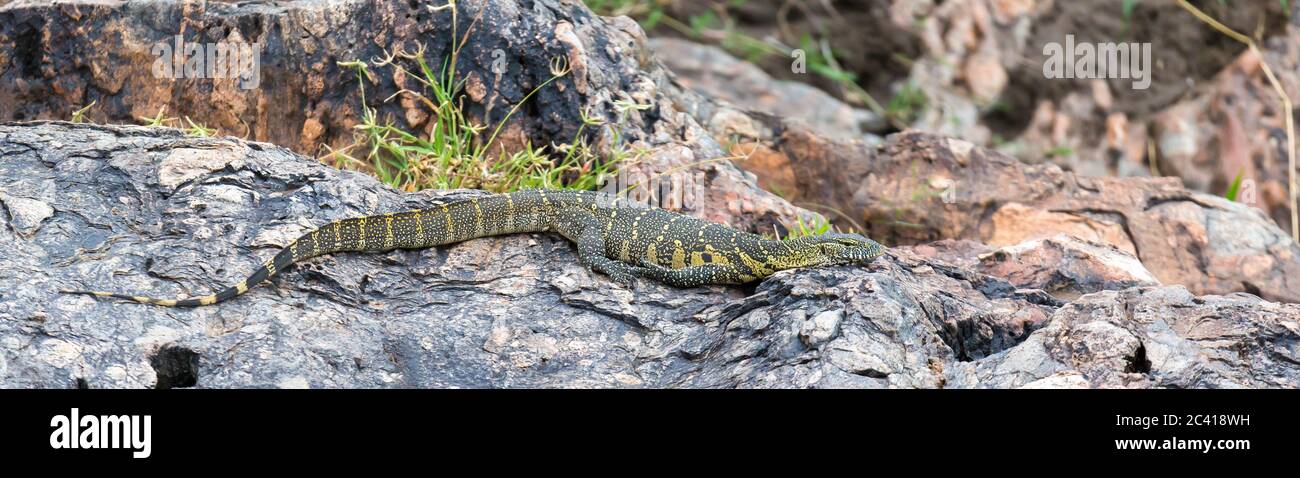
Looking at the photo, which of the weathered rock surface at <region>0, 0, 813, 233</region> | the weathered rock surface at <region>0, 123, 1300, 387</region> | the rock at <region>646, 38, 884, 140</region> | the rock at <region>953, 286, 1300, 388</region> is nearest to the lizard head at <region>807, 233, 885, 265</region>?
the weathered rock surface at <region>0, 123, 1300, 387</region>

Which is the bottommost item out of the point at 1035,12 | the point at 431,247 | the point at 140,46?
the point at 431,247

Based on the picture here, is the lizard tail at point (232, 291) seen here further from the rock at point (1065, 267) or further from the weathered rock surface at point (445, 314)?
the rock at point (1065, 267)

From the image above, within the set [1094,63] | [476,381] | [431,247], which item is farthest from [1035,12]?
[476,381]

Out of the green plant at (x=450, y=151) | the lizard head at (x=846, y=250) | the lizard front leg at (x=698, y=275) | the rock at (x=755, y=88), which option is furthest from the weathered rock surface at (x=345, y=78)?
the rock at (x=755, y=88)

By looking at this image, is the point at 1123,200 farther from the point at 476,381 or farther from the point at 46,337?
the point at 46,337

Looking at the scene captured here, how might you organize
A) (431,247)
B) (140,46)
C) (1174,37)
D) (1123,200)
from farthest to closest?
(1174,37) → (1123,200) → (140,46) → (431,247)

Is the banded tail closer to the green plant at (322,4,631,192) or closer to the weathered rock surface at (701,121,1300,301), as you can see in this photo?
the green plant at (322,4,631,192)
